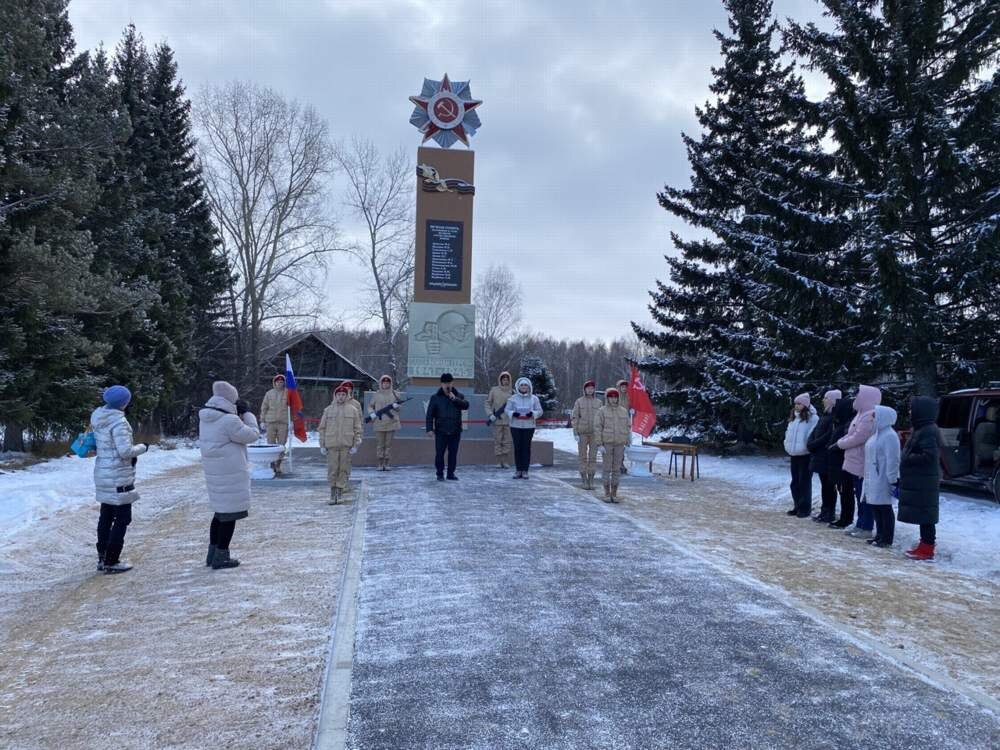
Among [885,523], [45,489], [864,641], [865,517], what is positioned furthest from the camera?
[45,489]

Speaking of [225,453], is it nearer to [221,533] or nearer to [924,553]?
[221,533]

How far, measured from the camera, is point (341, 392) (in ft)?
33.5

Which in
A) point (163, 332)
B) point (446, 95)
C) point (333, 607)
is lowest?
point (333, 607)

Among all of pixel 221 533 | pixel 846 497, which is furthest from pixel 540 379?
pixel 221 533

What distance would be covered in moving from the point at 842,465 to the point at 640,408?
6.27 m

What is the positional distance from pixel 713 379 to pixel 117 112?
15989 mm

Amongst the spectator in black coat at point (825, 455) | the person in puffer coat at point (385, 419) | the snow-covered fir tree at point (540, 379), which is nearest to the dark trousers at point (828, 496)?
the spectator in black coat at point (825, 455)

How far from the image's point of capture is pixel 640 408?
15.5 metres

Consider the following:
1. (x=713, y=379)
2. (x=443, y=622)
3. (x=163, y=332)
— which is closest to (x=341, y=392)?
(x=443, y=622)

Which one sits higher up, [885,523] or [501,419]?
[501,419]

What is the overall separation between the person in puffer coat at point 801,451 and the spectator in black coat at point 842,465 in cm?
54

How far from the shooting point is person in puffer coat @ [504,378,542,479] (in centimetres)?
1259

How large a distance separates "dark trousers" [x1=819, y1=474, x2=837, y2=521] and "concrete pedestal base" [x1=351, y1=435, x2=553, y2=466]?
6822 millimetres

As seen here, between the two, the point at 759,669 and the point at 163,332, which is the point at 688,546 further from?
the point at 163,332
